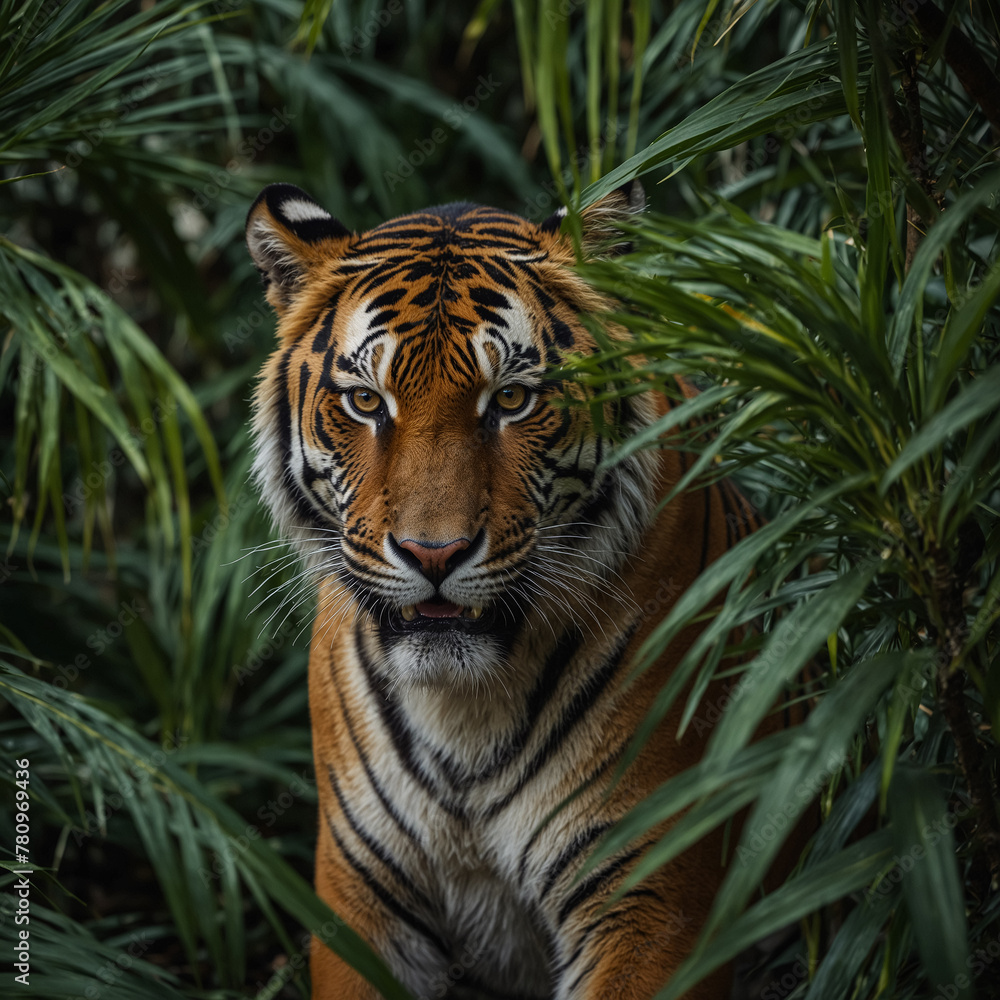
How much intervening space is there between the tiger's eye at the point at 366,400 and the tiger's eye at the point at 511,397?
187 mm

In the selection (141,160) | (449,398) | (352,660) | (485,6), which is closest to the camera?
(485,6)

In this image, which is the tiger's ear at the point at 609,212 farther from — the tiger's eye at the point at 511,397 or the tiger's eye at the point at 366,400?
the tiger's eye at the point at 366,400

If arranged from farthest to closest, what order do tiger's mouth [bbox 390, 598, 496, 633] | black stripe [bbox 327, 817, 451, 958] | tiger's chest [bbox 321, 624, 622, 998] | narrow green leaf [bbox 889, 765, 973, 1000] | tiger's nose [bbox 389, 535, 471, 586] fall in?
1. black stripe [bbox 327, 817, 451, 958]
2. tiger's chest [bbox 321, 624, 622, 998]
3. tiger's mouth [bbox 390, 598, 496, 633]
4. tiger's nose [bbox 389, 535, 471, 586]
5. narrow green leaf [bbox 889, 765, 973, 1000]

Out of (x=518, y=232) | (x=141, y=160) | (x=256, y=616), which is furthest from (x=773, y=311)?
(x=256, y=616)

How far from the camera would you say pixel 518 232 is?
68.9 inches

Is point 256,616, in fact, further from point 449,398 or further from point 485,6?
point 485,6

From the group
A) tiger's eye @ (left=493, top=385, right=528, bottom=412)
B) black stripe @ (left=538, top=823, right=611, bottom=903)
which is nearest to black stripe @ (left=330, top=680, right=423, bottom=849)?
black stripe @ (left=538, top=823, right=611, bottom=903)

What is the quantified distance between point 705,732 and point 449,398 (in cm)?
69

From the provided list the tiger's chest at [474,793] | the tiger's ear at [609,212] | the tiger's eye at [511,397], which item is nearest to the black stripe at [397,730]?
the tiger's chest at [474,793]

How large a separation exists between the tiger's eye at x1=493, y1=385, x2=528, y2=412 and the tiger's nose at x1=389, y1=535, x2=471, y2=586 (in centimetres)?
24

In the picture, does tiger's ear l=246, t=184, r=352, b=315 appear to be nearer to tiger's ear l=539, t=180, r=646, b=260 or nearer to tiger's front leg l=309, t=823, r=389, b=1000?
tiger's ear l=539, t=180, r=646, b=260

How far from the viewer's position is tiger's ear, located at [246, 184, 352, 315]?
176 centimetres

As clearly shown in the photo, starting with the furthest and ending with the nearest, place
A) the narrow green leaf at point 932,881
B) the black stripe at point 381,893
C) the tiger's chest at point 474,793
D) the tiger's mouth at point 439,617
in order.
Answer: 1. the black stripe at point 381,893
2. the tiger's chest at point 474,793
3. the tiger's mouth at point 439,617
4. the narrow green leaf at point 932,881

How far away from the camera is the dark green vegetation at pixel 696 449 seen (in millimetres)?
1018
